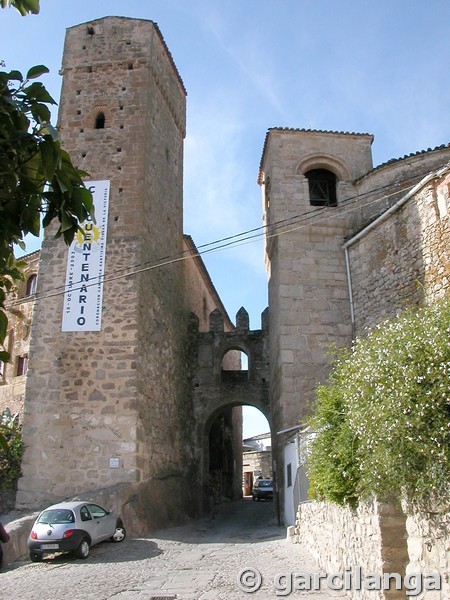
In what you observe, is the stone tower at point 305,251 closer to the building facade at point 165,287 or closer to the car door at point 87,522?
the building facade at point 165,287

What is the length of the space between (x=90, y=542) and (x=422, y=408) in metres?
7.45

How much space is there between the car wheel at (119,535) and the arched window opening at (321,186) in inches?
393

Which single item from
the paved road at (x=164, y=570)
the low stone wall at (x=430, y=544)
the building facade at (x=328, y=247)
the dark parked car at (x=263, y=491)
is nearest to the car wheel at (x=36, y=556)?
the paved road at (x=164, y=570)

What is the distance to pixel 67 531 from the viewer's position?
967 cm

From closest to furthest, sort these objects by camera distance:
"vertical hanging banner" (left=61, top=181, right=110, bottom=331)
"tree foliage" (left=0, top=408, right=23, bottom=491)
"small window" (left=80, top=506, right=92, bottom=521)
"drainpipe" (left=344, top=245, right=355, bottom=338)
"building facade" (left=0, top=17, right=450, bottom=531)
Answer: "small window" (left=80, top=506, right=92, bottom=521), "building facade" (left=0, top=17, right=450, bottom=531), "tree foliage" (left=0, top=408, right=23, bottom=491), "vertical hanging banner" (left=61, top=181, right=110, bottom=331), "drainpipe" (left=344, top=245, right=355, bottom=338)

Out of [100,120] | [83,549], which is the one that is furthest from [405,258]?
[100,120]

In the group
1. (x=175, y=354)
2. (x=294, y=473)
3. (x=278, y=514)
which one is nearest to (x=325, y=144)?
(x=175, y=354)

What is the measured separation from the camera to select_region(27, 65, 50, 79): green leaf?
2.56 meters

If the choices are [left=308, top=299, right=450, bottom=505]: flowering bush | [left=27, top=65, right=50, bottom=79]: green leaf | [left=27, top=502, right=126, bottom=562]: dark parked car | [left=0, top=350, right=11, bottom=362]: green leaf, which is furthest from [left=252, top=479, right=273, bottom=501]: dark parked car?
[left=27, top=65, right=50, bottom=79]: green leaf

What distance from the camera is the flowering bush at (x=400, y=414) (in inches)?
180

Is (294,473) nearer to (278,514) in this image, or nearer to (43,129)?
(278,514)

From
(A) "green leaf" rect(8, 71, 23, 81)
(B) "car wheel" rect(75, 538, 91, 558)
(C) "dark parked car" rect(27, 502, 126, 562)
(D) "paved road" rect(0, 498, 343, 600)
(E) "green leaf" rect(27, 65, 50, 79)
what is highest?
(E) "green leaf" rect(27, 65, 50, 79)

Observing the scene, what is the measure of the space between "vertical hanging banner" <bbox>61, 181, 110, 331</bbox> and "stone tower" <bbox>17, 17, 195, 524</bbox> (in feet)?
0.54

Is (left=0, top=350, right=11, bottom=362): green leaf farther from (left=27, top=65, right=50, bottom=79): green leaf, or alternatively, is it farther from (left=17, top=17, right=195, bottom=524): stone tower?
(left=17, top=17, right=195, bottom=524): stone tower
